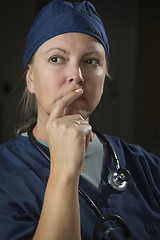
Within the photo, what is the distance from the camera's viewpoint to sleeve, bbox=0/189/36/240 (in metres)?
0.70

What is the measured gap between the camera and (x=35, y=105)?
1086 millimetres

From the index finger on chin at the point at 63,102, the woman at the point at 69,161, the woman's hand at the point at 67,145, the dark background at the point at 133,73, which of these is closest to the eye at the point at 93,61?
→ the woman at the point at 69,161

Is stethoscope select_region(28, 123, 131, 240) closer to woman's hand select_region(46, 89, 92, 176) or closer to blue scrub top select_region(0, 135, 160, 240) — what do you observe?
blue scrub top select_region(0, 135, 160, 240)

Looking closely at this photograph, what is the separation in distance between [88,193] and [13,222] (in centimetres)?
23

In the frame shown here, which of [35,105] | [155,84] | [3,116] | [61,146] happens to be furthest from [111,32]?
[61,146]

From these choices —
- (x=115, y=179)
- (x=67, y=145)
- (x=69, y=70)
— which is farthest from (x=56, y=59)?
(x=115, y=179)

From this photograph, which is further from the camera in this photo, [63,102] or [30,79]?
[30,79]

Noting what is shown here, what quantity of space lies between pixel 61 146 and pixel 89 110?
23 centimetres

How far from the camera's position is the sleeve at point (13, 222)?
2.30ft

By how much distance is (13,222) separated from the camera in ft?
2.35

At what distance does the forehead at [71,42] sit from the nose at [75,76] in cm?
6

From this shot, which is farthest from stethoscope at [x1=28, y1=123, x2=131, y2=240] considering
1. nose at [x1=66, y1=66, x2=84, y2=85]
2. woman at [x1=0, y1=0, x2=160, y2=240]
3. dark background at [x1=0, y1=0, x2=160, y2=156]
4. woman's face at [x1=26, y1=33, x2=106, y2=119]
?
dark background at [x1=0, y1=0, x2=160, y2=156]

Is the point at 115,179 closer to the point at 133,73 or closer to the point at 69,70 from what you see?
the point at 69,70

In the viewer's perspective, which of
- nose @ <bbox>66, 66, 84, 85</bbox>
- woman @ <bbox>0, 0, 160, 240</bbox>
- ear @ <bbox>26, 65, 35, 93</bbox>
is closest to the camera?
woman @ <bbox>0, 0, 160, 240</bbox>
